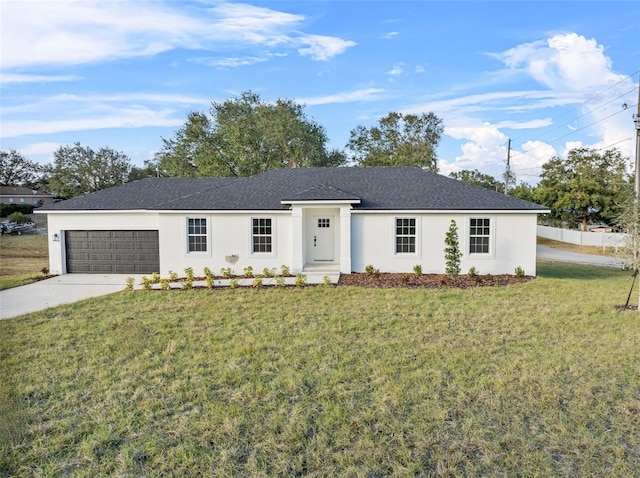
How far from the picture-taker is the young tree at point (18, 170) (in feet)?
238

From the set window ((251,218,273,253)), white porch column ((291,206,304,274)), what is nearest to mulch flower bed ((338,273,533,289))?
white porch column ((291,206,304,274))

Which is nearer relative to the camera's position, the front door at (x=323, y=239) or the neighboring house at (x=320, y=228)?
the neighboring house at (x=320, y=228)

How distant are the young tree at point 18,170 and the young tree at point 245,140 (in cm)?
5114

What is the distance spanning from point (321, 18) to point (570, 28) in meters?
9.77

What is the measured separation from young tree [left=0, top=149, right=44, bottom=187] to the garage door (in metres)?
68.7

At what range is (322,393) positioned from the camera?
18.3 feet

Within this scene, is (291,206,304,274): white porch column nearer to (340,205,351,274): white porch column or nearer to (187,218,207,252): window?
(340,205,351,274): white porch column

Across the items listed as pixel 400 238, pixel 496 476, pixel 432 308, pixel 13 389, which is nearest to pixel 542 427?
pixel 496 476

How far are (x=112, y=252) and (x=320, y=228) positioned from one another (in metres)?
8.92

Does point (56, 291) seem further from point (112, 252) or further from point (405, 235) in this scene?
point (405, 235)

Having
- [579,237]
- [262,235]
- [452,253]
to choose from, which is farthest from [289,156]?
[579,237]

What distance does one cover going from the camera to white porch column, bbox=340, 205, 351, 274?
15734 millimetres

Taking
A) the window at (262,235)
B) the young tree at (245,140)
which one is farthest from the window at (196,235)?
the young tree at (245,140)

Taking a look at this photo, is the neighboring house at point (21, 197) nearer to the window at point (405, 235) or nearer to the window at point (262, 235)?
the window at point (262, 235)
